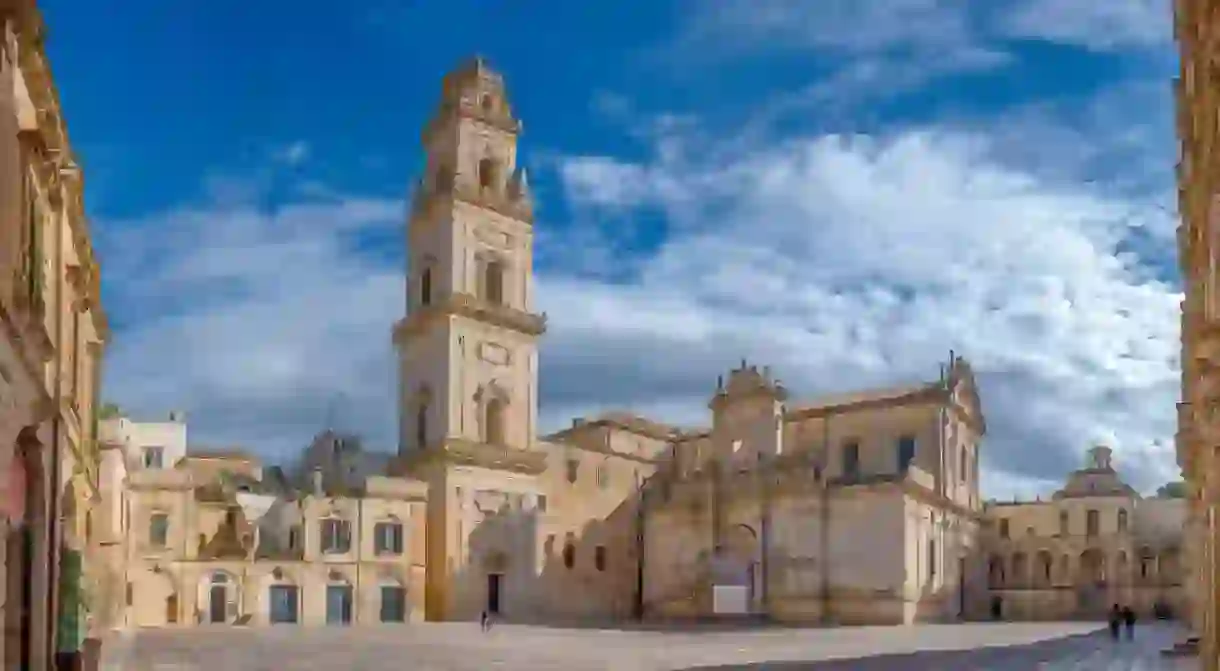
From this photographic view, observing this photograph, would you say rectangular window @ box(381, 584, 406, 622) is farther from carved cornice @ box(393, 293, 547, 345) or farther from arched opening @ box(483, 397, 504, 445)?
carved cornice @ box(393, 293, 547, 345)

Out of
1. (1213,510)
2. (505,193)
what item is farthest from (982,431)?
(1213,510)

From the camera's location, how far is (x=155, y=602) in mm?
45062

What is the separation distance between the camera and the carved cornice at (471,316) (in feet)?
162

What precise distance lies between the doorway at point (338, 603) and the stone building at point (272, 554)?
0.11ft

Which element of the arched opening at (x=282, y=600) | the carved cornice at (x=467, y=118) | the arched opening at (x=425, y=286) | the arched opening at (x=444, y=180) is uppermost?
the carved cornice at (x=467, y=118)

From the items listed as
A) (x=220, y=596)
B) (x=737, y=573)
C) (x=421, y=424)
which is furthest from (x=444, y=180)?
(x=737, y=573)

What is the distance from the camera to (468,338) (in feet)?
163

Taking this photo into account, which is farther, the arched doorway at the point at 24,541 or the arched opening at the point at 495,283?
the arched opening at the point at 495,283

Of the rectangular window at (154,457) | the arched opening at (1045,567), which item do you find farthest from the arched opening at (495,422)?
the arched opening at (1045,567)

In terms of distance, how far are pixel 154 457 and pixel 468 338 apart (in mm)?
24666

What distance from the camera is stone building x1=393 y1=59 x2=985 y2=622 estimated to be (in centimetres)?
4903

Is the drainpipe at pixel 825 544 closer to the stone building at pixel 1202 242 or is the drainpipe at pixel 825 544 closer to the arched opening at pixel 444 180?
the arched opening at pixel 444 180

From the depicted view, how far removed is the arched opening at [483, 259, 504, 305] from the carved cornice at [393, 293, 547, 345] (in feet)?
2.44

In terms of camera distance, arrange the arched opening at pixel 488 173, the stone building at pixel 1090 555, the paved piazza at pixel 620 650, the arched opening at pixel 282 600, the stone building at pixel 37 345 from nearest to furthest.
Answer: the stone building at pixel 37 345
the paved piazza at pixel 620 650
the arched opening at pixel 282 600
the arched opening at pixel 488 173
the stone building at pixel 1090 555
